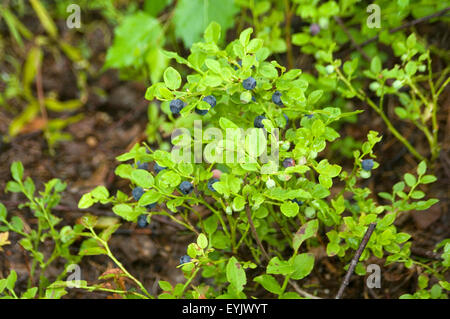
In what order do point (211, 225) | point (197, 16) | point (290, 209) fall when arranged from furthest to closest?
point (197, 16) < point (211, 225) < point (290, 209)

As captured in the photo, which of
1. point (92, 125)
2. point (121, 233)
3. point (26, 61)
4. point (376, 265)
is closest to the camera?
point (376, 265)

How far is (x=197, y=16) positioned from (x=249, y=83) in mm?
924

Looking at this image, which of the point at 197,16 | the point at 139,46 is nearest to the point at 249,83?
the point at 197,16

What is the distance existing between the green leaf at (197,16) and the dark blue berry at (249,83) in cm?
83

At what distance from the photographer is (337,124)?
157 cm

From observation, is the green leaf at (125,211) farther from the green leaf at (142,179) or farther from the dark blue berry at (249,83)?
the dark blue berry at (249,83)

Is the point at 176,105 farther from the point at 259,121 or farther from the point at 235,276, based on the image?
the point at 235,276

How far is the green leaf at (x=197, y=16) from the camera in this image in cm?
165

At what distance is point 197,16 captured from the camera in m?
1.70

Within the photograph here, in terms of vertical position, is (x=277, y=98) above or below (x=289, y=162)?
above

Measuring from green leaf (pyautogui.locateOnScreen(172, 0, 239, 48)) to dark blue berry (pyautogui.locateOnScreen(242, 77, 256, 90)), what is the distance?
83 centimetres
